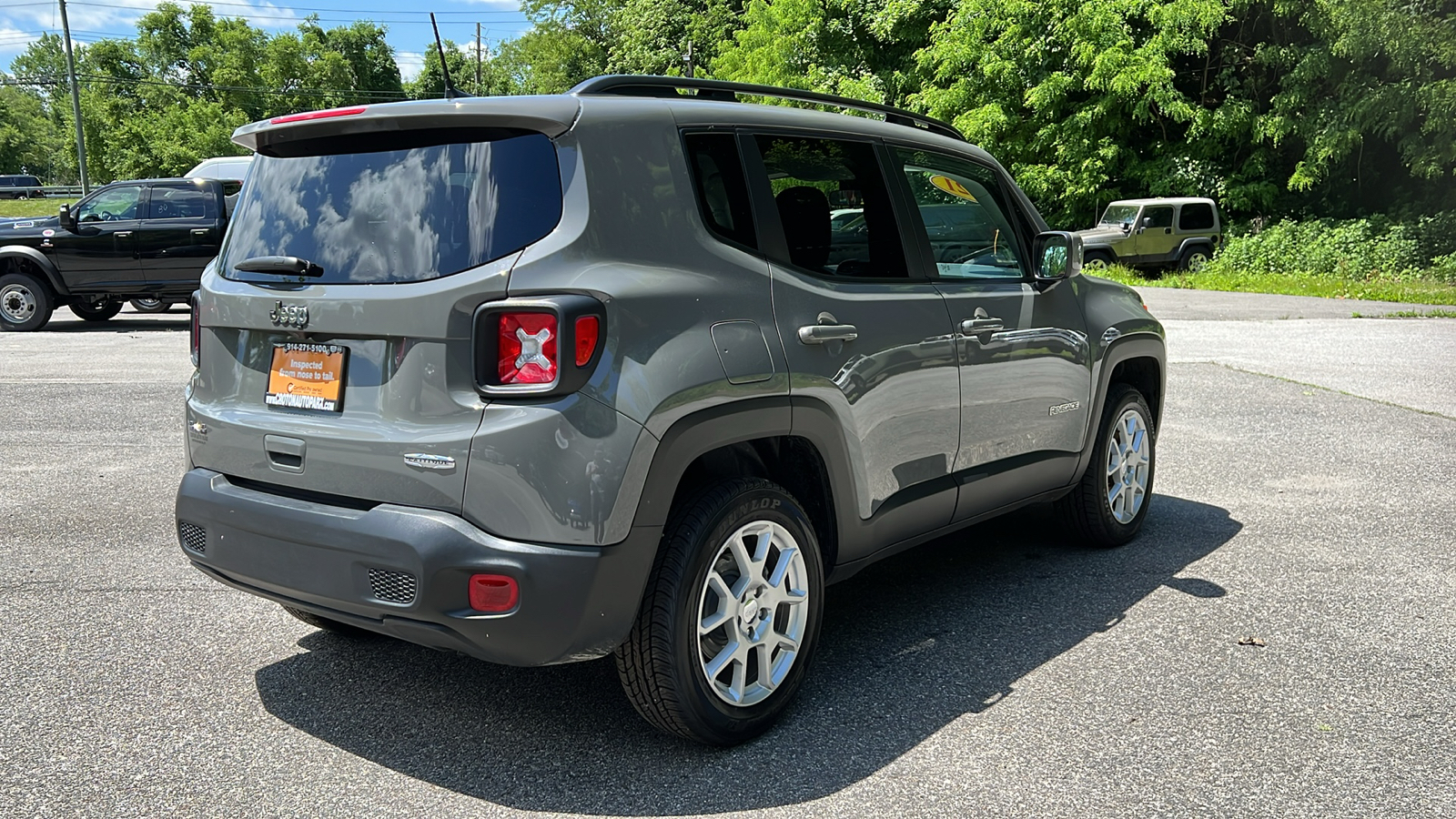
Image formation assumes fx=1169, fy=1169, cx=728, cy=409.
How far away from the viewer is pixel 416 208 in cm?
303

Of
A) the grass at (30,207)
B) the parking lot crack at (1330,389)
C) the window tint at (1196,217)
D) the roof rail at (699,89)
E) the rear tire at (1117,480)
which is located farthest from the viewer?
the grass at (30,207)

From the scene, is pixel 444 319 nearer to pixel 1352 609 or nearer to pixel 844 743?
pixel 844 743

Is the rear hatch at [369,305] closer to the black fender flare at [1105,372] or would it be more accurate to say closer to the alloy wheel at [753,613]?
the alloy wheel at [753,613]

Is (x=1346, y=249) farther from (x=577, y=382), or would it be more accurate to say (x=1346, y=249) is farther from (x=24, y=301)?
(x=577, y=382)

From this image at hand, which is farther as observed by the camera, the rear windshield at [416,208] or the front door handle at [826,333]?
the front door handle at [826,333]

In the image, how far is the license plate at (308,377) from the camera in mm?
3076

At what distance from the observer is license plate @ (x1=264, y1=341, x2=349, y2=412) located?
10.1ft

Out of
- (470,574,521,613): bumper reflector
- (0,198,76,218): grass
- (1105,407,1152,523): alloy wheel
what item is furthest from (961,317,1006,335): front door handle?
(0,198,76,218): grass

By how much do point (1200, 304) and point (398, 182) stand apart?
19.0m

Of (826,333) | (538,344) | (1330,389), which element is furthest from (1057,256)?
(1330,389)

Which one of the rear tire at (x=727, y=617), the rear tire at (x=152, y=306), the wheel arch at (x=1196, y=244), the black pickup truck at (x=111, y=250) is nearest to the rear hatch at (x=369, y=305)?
the rear tire at (x=727, y=617)

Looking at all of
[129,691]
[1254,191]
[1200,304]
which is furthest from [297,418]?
[1254,191]

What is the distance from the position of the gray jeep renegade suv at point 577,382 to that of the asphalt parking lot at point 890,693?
35 centimetres

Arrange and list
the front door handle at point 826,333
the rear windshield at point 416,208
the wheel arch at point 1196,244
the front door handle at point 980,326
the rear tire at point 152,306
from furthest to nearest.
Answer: the wheel arch at point 1196,244
the rear tire at point 152,306
the front door handle at point 980,326
the front door handle at point 826,333
the rear windshield at point 416,208
